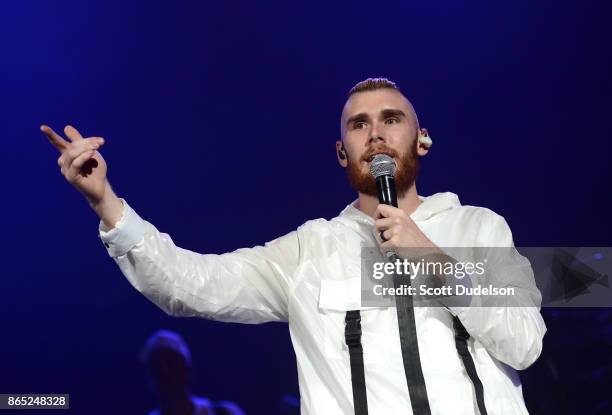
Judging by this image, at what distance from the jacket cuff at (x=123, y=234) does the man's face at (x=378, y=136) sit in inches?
26.3

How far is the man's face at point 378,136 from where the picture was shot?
1918 millimetres

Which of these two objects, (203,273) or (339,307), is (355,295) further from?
(203,273)

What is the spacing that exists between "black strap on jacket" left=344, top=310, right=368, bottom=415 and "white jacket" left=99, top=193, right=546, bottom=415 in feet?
0.08

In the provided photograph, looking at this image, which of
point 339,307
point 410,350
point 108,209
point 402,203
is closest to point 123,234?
point 108,209

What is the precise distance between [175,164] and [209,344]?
2.98 ft

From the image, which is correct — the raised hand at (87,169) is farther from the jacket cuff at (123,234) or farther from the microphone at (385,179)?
the microphone at (385,179)

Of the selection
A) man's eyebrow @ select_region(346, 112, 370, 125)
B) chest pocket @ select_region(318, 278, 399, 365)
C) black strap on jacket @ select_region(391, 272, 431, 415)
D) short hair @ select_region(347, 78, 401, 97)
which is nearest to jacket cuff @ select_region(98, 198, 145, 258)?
chest pocket @ select_region(318, 278, 399, 365)

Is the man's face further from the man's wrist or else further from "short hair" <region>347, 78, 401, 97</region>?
the man's wrist

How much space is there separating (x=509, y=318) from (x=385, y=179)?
421 millimetres

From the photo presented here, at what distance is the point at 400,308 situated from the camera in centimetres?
163

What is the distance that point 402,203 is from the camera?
1.98m

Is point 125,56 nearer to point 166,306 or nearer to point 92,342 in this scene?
point 92,342

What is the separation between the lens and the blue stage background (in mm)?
3252

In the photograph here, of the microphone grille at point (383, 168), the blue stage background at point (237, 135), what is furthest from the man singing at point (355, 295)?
the blue stage background at point (237, 135)
